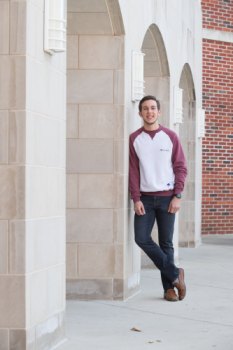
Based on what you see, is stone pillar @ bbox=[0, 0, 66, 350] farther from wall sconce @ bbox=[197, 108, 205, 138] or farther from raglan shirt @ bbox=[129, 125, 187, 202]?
wall sconce @ bbox=[197, 108, 205, 138]

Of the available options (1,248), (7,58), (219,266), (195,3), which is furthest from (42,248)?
(195,3)

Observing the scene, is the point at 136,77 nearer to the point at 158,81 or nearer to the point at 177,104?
the point at 158,81

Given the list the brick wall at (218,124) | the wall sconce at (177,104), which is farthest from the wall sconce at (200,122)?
the wall sconce at (177,104)

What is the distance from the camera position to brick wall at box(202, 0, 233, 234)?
17.9 m

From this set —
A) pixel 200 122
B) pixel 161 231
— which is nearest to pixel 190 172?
pixel 200 122

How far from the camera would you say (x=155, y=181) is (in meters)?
8.45

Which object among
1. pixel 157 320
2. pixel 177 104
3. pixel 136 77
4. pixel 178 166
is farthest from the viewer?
pixel 177 104

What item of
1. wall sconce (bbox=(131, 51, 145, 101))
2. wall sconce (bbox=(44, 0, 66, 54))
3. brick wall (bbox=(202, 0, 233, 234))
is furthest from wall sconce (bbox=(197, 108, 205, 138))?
wall sconce (bbox=(44, 0, 66, 54))

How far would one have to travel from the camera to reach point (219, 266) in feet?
39.2

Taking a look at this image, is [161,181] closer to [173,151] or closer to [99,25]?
[173,151]

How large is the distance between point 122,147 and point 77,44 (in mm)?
965

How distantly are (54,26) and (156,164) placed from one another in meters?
2.76

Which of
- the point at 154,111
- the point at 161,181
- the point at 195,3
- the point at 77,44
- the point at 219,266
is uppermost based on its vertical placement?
the point at 195,3

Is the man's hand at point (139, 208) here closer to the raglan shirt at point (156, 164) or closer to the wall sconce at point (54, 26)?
the raglan shirt at point (156, 164)
